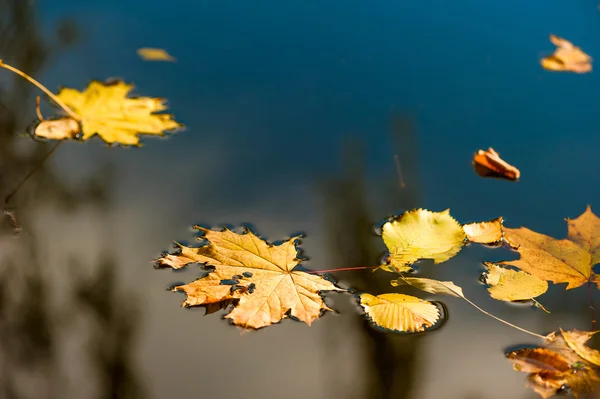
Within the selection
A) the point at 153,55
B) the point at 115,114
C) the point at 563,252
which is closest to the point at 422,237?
the point at 563,252

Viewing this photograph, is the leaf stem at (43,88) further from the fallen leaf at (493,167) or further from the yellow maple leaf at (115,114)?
the fallen leaf at (493,167)

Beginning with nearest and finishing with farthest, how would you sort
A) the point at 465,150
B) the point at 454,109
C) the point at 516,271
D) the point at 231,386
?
the point at 231,386 → the point at 516,271 → the point at 465,150 → the point at 454,109

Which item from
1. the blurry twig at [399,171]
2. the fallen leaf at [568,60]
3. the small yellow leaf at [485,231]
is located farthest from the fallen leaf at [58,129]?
the fallen leaf at [568,60]

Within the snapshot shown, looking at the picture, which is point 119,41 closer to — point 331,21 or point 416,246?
point 331,21

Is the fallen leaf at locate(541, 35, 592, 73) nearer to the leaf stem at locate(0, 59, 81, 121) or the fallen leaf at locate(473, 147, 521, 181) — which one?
the fallen leaf at locate(473, 147, 521, 181)

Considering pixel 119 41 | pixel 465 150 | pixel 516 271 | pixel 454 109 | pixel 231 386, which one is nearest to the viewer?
pixel 231 386

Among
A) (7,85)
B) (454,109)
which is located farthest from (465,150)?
(7,85)

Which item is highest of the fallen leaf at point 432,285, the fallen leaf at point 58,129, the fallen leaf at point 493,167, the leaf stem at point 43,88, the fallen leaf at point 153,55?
the fallen leaf at point 153,55
